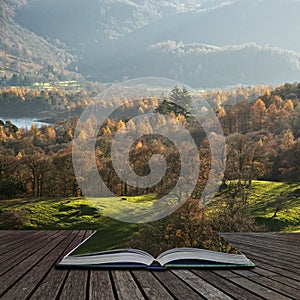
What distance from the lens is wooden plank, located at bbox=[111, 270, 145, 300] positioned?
1701 mm

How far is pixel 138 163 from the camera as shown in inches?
874

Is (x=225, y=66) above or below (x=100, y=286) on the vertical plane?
above

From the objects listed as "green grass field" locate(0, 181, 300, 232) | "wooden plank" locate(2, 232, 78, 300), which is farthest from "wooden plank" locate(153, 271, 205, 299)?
"green grass field" locate(0, 181, 300, 232)

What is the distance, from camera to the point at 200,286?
1.89m

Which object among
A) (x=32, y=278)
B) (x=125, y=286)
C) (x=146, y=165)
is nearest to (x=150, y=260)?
(x=125, y=286)

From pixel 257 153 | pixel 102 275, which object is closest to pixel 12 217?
pixel 257 153

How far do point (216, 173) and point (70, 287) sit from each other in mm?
19912

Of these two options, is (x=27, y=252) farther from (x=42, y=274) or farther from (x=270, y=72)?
(x=270, y=72)

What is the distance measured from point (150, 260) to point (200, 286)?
21.0 inches

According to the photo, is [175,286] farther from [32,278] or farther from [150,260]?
[32,278]

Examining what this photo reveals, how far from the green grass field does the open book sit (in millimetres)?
15104

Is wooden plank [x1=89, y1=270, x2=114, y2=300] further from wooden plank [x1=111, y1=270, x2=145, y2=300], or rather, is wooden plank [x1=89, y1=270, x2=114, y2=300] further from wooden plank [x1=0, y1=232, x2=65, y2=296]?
wooden plank [x1=0, y1=232, x2=65, y2=296]

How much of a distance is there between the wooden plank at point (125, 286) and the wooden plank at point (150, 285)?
0.12 ft

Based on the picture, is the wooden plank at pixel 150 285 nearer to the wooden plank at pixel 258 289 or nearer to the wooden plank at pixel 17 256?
the wooden plank at pixel 258 289
